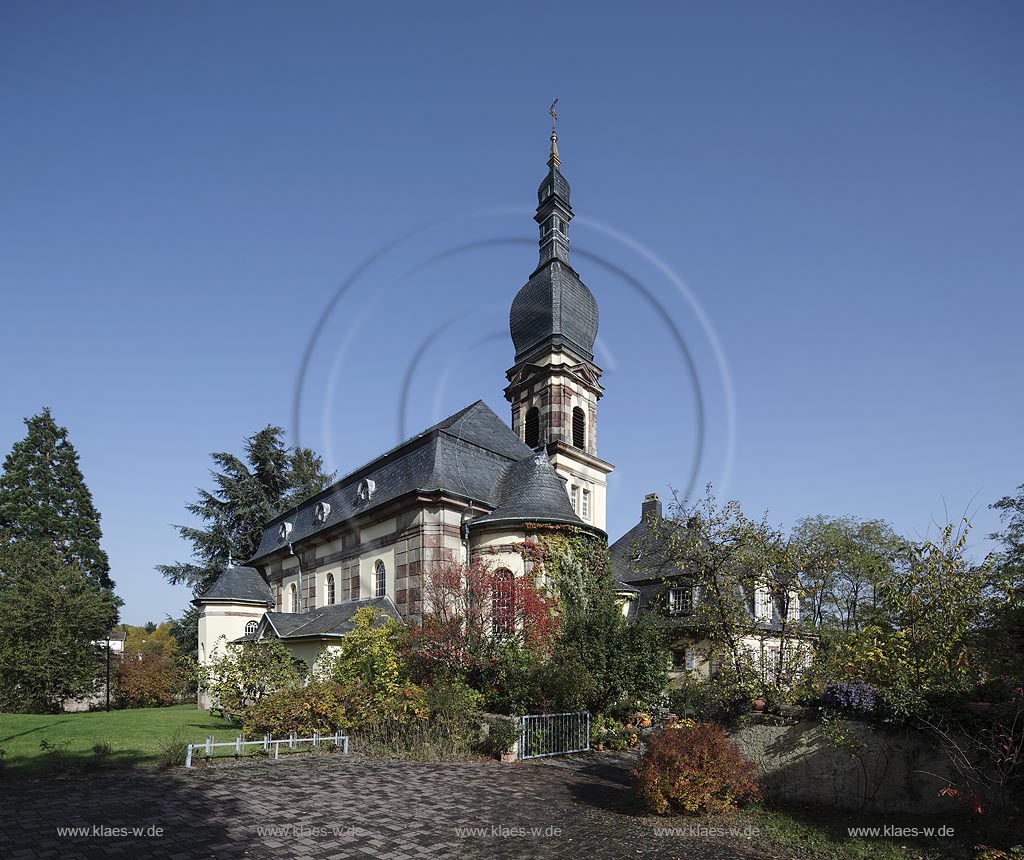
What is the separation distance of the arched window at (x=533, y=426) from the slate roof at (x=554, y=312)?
3.36 meters

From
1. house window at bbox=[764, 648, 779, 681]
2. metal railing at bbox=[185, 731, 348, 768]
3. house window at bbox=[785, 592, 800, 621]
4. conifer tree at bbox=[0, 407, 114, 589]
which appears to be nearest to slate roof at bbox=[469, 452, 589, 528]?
house window at bbox=[785, 592, 800, 621]

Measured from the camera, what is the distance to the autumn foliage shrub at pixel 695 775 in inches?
401

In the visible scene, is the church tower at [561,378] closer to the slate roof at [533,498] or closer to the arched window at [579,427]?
the arched window at [579,427]

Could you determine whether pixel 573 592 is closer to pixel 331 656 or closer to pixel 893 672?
pixel 331 656

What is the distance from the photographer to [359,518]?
27.3 metres

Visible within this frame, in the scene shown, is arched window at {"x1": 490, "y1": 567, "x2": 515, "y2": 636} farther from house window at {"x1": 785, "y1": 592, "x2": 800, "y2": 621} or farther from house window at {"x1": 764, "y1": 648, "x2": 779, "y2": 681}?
house window at {"x1": 764, "y1": 648, "x2": 779, "y2": 681}

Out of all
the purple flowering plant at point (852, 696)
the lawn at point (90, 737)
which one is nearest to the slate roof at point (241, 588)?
the lawn at point (90, 737)

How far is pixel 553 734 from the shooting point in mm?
16531

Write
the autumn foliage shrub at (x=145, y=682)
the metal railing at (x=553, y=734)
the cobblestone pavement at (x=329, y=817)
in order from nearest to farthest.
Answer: the cobblestone pavement at (x=329, y=817) < the metal railing at (x=553, y=734) < the autumn foliage shrub at (x=145, y=682)

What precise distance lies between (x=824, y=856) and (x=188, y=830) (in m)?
9.13

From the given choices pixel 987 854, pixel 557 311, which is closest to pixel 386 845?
pixel 987 854

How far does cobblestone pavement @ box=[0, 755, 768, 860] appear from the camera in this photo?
328 inches

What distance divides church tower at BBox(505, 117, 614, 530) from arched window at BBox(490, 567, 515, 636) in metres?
11.2

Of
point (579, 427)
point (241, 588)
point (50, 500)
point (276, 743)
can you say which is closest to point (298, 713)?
point (276, 743)
